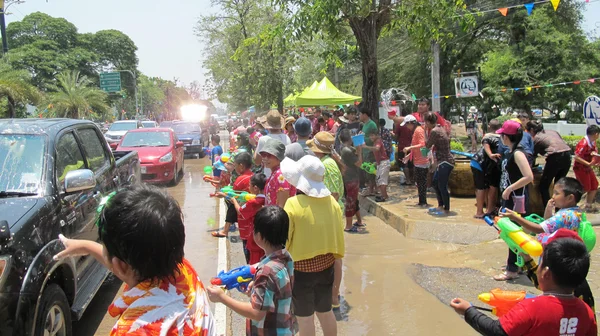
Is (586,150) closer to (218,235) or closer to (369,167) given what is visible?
(369,167)

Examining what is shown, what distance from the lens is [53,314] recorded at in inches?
134

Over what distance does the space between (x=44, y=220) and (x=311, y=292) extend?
197cm

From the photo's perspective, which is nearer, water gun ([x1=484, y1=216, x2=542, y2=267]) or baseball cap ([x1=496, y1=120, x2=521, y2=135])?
water gun ([x1=484, y1=216, x2=542, y2=267])

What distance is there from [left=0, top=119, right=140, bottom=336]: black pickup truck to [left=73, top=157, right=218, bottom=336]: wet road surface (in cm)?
45

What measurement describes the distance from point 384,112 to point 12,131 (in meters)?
14.6

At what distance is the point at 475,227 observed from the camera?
704 cm

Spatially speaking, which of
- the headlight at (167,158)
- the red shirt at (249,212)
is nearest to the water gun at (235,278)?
the red shirt at (249,212)

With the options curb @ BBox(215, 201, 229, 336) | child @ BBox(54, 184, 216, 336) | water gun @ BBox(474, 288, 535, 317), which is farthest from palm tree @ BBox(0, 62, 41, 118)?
water gun @ BBox(474, 288, 535, 317)

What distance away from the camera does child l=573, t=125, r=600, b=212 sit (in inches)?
295

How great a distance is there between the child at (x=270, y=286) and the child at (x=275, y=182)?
1.20m

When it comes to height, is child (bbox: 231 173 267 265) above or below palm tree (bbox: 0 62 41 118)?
below

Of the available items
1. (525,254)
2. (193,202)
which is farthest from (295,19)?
(525,254)

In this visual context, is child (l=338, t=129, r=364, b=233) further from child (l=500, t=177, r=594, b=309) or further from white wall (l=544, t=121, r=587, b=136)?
white wall (l=544, t=121, r=587, b=136)

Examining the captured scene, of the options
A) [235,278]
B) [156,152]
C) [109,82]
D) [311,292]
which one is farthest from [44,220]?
[109,82]
